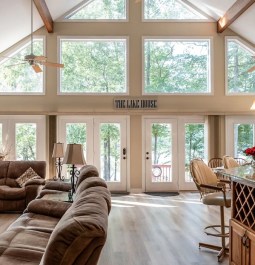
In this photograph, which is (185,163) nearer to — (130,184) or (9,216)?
(130,184)

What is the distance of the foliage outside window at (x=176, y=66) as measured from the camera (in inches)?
327

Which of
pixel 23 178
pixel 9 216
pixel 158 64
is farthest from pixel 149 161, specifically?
pixel 9 216

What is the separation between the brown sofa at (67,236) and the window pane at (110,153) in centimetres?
470

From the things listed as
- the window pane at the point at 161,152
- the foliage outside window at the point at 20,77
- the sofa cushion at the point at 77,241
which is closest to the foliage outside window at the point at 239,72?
the window pane at the point at 161,152

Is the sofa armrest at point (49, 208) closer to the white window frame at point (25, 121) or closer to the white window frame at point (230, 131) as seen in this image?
the white window frame at point (25, 121)

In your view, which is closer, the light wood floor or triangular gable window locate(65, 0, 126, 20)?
the light wood floor

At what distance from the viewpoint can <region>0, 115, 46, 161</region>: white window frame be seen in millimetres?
8055

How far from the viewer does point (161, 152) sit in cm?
825

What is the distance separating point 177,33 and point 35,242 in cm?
691

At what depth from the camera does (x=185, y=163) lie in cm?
829

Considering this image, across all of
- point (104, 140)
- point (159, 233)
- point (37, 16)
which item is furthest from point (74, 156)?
point (37, 16)

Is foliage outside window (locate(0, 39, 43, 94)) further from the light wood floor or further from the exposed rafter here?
the light wood floor

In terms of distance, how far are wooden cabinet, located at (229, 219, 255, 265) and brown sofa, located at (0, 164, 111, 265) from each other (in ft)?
4.24

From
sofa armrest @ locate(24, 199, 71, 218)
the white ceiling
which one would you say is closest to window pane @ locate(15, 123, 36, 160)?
the white ceiling
